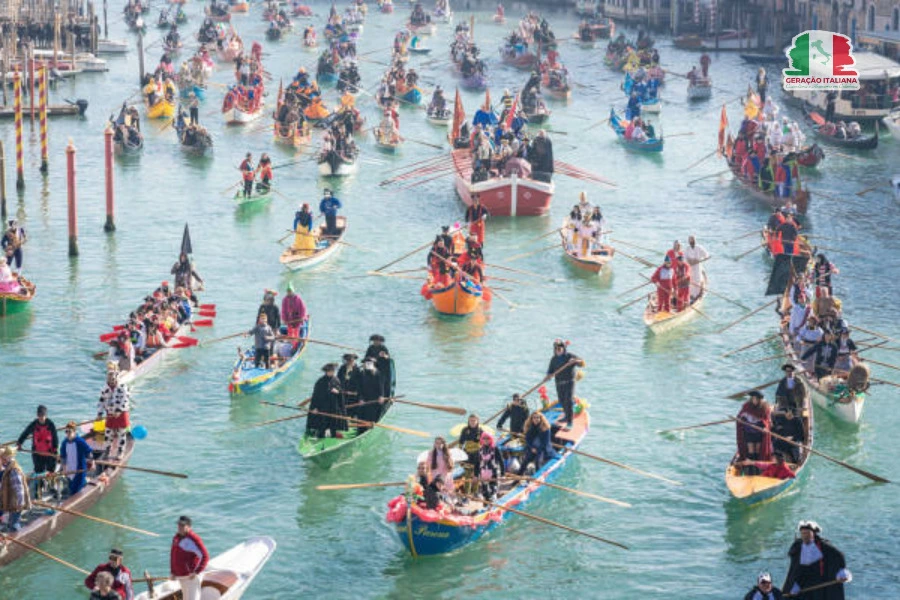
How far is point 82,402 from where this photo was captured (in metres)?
36.5

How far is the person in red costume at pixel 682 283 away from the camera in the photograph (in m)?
41.8

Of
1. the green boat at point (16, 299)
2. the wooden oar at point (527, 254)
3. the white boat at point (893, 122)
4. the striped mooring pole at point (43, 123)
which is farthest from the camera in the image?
the white boat at point (893, 122)

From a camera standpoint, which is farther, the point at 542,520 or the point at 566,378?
the point at 566,378

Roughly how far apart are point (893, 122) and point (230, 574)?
52.2m

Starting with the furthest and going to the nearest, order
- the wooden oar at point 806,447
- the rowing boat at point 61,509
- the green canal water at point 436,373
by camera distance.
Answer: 1. the wooden oar at point 806,447
2. the green canal water at point 436,373
3. the rowing boat at point 61,509

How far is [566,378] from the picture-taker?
3300 cm

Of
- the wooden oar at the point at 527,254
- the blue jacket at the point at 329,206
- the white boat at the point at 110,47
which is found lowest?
the wooden oar at the point at 527,254

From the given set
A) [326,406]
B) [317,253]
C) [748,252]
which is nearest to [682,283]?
[748,252]

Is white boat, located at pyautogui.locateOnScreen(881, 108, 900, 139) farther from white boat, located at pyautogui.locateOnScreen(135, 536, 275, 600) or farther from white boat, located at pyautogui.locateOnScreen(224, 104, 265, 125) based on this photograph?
white boat, located at pyautogui.locateOnScreen(135, 536, 275, 600)

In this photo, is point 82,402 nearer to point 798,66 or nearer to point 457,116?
point 457,116

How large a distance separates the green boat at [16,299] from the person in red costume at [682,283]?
708 inches

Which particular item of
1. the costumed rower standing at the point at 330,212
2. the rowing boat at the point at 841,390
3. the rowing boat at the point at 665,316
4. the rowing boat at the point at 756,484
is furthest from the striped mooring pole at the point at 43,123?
the rowing boat at the point at 756,484

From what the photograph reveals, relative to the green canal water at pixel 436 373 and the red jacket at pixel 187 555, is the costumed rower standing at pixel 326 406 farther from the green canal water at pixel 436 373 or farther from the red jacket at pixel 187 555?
the red jacket at pixel 187 555

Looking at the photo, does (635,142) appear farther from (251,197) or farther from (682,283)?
(682,283)
